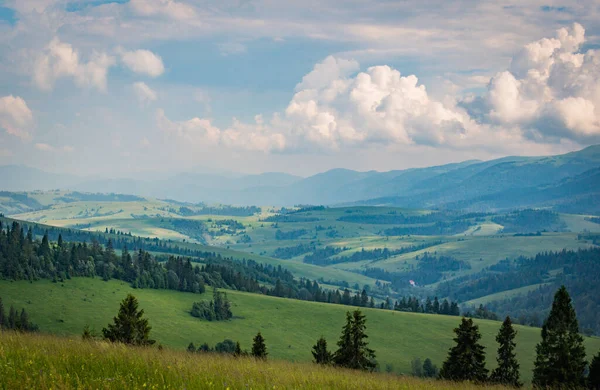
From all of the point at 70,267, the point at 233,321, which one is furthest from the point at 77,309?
the point at 233,321

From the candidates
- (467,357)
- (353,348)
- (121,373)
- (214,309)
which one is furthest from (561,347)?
(214,309)

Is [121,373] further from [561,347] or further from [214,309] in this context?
[214,309]

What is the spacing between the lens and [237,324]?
177000mm

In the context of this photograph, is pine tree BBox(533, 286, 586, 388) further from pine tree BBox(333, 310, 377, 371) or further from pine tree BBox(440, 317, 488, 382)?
pine tree BBox(333, 310, 377, 371)

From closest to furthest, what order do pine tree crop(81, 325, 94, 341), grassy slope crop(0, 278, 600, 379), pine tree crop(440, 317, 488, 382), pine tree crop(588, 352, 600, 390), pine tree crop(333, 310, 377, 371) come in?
pine tree crop(81, 325, 94, 341)
pine tree crop(588, 352, 600, 390)
pine tree crop(440, 317, 488, 382)
pine tree crop(333, 310, 377, 371)
grassy slope crop(0, 278, 600, 379)

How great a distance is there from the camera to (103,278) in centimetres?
18962

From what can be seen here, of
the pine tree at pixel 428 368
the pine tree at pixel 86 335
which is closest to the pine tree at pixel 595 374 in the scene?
the pine tree at pixel 86 335

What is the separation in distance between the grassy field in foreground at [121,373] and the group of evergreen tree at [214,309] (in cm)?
16450

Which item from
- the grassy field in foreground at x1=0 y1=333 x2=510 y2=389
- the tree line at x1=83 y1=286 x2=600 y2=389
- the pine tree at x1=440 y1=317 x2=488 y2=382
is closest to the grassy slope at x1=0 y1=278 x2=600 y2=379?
the tree line at x1=83 y1=286 x2=600 y2=389

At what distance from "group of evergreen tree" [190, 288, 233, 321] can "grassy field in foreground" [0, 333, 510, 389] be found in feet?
540

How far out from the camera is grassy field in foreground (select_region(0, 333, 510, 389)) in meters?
14.3

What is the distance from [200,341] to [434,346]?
249 feet

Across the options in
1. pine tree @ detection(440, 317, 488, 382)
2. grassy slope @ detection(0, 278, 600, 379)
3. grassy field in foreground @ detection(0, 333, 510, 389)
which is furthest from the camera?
grassy slope @ detection(0, 278, 600, 379)

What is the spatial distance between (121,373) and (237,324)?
166 metres
